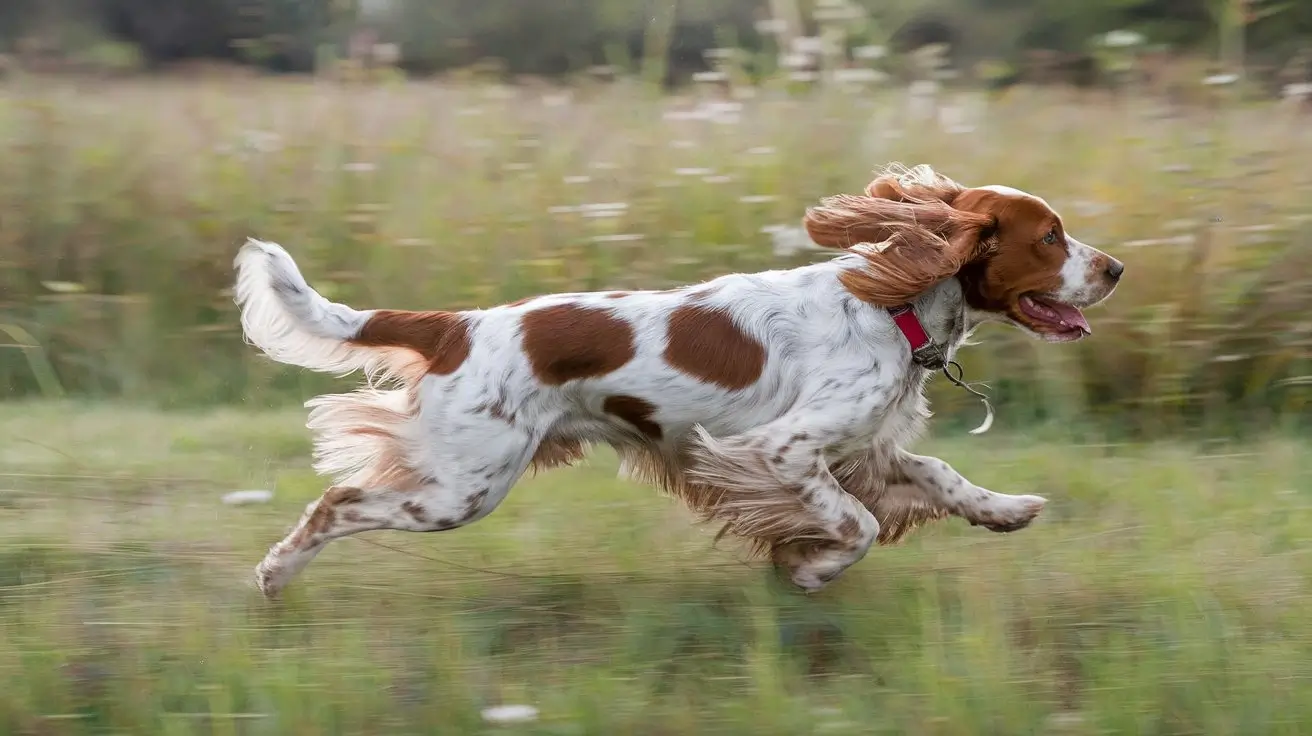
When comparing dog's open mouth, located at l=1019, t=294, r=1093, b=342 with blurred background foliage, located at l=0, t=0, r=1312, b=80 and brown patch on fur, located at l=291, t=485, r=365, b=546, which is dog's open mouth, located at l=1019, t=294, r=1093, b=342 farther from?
blurred background foliage, located at l=0, t=0, r=1312, b=80

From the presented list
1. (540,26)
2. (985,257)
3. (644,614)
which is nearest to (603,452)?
(644,614)

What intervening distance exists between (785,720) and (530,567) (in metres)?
1.24

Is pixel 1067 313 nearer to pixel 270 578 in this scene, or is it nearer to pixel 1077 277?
pixel 1077 277

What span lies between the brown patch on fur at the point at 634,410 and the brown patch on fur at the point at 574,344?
9 centimetres

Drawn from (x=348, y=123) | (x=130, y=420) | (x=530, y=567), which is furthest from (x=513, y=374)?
(x=348, y=123)

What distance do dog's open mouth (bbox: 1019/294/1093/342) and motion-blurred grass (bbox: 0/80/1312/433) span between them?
1525 millimetres

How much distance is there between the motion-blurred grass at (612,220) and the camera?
5168 mm

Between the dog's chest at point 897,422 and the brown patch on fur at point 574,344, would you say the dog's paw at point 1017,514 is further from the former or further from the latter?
the brown patch on fur at point 574,344

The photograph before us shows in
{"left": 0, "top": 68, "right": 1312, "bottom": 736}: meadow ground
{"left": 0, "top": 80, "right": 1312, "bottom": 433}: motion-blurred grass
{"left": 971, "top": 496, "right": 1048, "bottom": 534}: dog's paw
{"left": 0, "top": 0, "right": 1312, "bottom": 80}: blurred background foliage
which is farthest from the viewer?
→ {"left": 0, "top": 0, "right": 1312, "bottom": 80}: blurred background foliage

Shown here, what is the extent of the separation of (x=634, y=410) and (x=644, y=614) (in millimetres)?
514

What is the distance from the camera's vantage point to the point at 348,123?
23.4 feet

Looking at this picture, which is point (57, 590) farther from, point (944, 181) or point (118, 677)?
point (944, 181)

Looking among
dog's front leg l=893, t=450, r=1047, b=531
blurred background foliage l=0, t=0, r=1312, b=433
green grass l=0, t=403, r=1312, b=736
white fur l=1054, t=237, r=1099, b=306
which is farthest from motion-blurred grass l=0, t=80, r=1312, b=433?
white fur l=1054, t=237, r=1099, b=306

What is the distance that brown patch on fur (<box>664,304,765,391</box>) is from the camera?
3.52 meters
